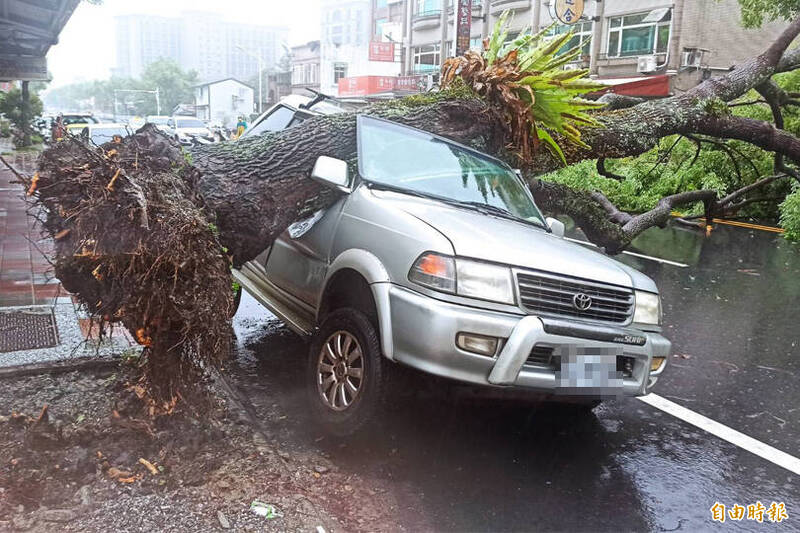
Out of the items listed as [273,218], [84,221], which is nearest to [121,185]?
[84,221]

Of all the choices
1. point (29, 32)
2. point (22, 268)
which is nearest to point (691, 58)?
point (29, 32)

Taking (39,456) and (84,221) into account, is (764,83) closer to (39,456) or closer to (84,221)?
(84,221)

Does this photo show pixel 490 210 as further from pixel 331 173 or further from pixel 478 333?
pixel 478 333

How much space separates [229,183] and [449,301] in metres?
1.92

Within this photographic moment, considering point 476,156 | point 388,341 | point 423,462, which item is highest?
point 476,156

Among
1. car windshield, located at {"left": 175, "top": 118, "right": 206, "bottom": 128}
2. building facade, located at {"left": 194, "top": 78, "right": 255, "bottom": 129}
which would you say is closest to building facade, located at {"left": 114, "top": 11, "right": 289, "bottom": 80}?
building facade, located at {"left": 194, "top": 78, "right": 255, "bottom": 129}

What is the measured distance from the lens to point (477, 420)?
14.4ft

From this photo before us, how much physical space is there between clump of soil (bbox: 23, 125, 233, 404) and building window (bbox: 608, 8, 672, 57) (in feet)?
90.1

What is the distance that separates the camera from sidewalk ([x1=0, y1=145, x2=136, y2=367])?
4.66 meters

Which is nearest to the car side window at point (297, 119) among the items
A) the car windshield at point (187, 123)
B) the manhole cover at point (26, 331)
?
the manhole cover at point (26, 331)

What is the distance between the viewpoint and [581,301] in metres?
Result: 3.69

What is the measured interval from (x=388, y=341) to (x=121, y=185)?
162cm

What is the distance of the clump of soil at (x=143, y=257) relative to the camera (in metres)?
3.51

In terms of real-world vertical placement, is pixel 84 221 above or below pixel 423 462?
above
